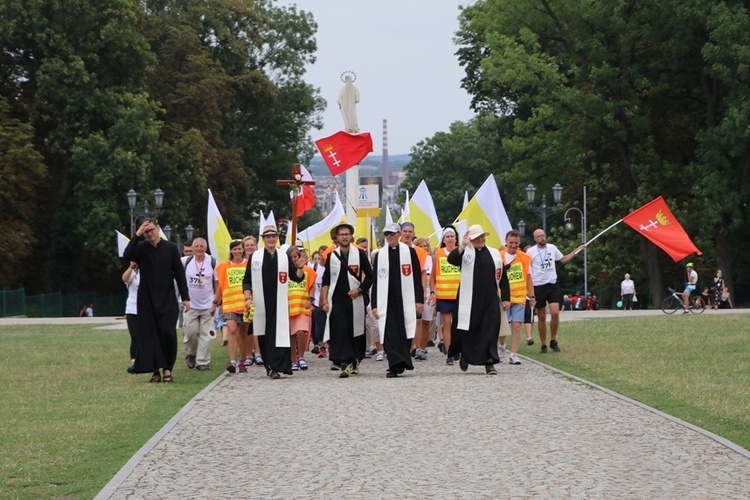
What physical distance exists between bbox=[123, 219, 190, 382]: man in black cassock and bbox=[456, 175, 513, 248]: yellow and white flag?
9.25 m

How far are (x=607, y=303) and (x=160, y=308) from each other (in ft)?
169

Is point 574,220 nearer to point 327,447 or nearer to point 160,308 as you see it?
point 160,308

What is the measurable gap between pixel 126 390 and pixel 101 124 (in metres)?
44.8

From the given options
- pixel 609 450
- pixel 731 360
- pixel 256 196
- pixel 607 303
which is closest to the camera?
pixel 609 450

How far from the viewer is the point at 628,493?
9.34 meters

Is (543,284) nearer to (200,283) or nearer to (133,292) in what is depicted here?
(200,283)

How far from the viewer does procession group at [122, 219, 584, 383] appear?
1908 cm

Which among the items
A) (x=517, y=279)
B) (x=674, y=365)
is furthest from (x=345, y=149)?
(x=674, y=365)

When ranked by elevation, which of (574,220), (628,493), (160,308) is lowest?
(628,493)

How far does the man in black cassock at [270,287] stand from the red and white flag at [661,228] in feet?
37.3

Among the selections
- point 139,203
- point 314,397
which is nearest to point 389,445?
point 314,397

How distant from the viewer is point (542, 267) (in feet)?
79.1

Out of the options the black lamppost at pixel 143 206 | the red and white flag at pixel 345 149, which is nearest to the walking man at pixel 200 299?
the red and white flag at pixel 345 149

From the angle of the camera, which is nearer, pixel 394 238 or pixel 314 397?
pixel 314 397
